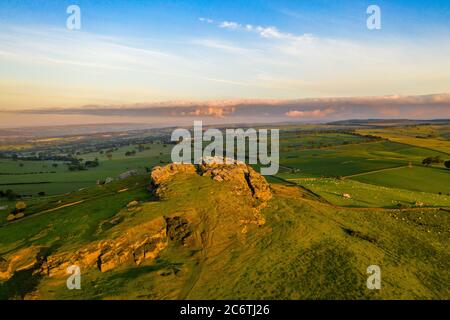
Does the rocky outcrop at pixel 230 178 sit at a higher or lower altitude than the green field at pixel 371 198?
higher

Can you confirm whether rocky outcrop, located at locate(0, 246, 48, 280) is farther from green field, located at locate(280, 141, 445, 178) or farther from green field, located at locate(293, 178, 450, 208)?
green field, located at locate(280, 141, 445, 178)

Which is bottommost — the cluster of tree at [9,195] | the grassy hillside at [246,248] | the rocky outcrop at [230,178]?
the cluster of tree at [9,195]

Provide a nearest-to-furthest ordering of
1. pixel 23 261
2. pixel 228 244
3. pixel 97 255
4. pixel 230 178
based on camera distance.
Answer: pixel 97 255
pixel 23 261
pixel 228 244
pixel 230 178

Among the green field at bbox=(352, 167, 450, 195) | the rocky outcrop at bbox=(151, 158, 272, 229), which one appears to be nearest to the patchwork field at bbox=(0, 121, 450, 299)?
the rocky outcrop at bbox=(151, 158, 272, 229)

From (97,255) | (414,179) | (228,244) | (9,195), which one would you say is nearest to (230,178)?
(228,244)

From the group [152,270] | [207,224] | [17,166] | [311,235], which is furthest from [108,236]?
[17,166]

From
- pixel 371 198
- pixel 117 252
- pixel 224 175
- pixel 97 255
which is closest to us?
pixel 97 255

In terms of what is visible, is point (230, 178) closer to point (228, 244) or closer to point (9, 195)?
point (228, 244)

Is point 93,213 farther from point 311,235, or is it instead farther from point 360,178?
point 360,178

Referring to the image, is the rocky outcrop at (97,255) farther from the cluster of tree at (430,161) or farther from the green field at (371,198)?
the cluster of tree at (430,161)

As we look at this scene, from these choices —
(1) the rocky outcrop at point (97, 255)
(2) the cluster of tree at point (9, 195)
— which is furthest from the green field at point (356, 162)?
(2) the cluster of tree at point (9, 195)

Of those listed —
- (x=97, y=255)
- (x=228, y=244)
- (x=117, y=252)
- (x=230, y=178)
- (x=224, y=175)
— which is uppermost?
(x=224, y=175)
